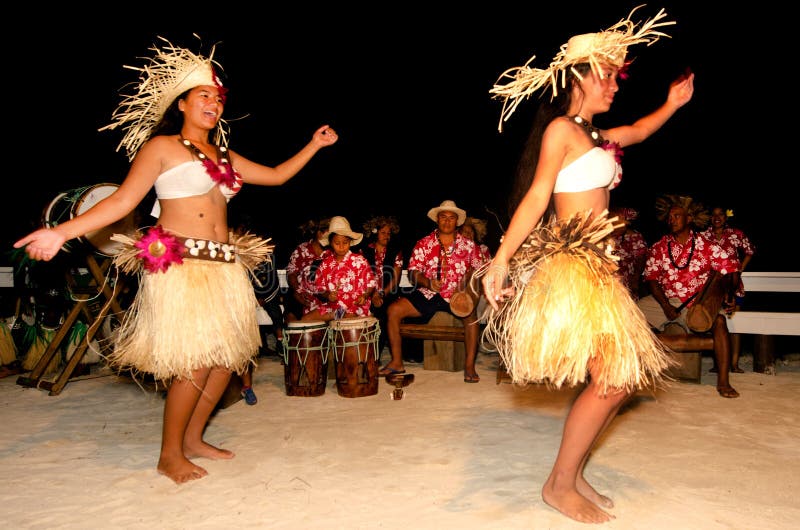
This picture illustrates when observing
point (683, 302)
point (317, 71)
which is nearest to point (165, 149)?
point (683, 302)

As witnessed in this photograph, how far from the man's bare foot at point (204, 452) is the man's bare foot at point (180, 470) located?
0.57ft

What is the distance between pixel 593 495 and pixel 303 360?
88.0 inches

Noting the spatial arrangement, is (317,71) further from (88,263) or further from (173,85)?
(173,85)

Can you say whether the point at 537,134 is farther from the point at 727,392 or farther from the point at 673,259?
the point at 673,259

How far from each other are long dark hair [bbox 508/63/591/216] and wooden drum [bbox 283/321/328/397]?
213 centimetres

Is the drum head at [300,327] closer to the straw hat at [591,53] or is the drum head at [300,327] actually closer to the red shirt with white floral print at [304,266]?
the red shirt with white floral print at [304,266]

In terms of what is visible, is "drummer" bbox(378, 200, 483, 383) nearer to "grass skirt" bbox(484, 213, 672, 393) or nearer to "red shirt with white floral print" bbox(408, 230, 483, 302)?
"red shirt with white floral print" bbox(408, 230, 483, 302)

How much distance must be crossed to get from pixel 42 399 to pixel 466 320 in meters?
2.95

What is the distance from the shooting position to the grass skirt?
6.27 ft

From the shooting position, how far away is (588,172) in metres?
2.00

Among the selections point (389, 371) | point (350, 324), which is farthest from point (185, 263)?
point (389, 371)

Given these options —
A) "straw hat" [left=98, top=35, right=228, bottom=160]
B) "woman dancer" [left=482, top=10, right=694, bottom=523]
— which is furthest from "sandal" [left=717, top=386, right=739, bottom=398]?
"straw hat" [left=98, top=35, right=228, bottom=160]

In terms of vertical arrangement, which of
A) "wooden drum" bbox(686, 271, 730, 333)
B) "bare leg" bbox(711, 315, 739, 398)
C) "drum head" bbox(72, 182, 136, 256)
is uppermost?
"drum head" bbox(72, 182, 136, 256)

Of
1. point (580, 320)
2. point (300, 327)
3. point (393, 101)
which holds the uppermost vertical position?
point (393, 101)
